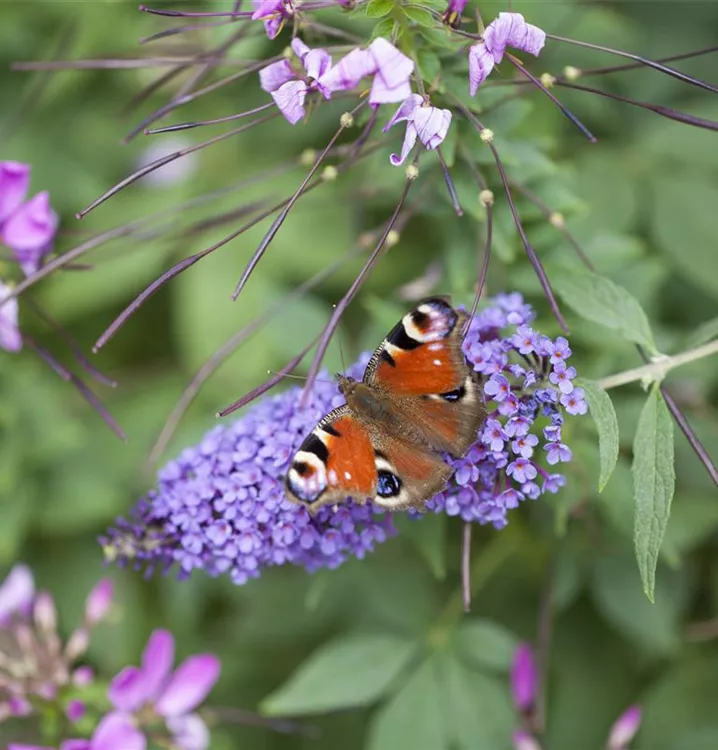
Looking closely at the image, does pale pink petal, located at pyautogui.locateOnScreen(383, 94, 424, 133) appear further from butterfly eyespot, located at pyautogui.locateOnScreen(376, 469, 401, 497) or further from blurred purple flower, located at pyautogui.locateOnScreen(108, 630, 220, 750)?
blurred purple flower, located at pyautogui.locateOnScreen(108, 630, 220, 750)

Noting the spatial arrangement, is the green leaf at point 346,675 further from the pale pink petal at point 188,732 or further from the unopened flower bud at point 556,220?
the unopened flower bud at point 556,220

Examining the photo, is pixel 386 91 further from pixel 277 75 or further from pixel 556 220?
pixel 556 220

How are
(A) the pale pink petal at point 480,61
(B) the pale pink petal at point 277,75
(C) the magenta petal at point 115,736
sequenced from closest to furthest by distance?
1. (A) the pale pink petal at point 480,61
2. (B) the pale pink petal at point 277,75
3. (C) the magenta petal at point 115,736

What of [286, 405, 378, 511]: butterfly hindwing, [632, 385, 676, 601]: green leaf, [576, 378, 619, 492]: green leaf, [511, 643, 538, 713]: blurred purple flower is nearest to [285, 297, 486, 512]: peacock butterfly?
[286, 405, 378, 511]: butterfly hindwing

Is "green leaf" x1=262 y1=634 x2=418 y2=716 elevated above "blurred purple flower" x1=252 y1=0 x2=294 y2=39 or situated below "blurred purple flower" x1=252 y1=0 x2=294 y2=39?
below

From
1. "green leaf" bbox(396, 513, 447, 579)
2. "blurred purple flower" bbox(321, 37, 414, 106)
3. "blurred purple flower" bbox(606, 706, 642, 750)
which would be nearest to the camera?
"blurred purple flower" bbox(321, 37, 414, 106)

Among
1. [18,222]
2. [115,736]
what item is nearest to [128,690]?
[115,736]

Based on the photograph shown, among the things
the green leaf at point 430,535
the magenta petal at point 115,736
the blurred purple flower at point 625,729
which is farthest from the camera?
the blurred purple flower at point 625,729

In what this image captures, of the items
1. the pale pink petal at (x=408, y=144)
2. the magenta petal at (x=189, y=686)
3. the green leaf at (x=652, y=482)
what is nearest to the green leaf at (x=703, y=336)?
the green leaf at (x=652, y=482)
